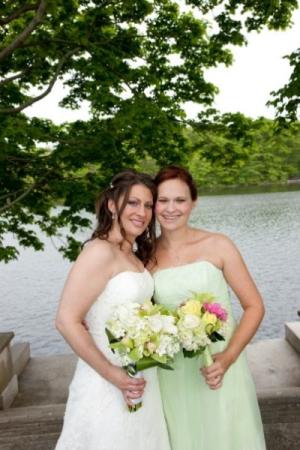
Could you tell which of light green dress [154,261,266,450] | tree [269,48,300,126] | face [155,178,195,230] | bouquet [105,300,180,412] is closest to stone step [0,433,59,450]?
light green dress [154,261,266,450]

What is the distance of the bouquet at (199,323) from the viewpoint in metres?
2.78

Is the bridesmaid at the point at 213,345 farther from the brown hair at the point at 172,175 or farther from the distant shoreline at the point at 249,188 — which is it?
the distant shoreline at the point at 249,188

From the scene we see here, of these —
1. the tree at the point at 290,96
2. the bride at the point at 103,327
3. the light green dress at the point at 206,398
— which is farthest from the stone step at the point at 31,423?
the tree at the point at 290,96

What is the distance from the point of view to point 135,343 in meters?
2.66

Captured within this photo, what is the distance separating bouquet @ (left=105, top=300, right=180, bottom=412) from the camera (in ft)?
8.71

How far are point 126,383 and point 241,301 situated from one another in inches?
43.1

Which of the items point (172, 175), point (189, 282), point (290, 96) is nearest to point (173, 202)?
point (172, 175)

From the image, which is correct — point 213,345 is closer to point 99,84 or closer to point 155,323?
point 155,323

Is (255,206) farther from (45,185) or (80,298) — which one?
(80,298)

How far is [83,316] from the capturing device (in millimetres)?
2895

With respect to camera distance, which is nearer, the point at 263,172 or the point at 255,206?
the point at 255,206

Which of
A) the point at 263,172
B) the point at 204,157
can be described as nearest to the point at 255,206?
the point at 263,172

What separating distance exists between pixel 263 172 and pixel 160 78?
283ft

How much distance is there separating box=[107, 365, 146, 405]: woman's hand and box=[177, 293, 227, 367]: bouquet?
353mm
